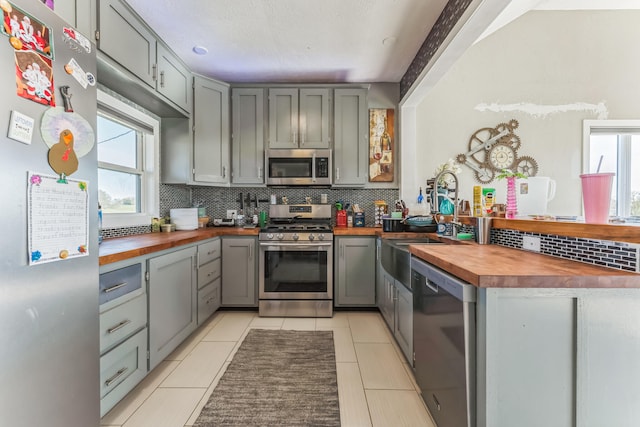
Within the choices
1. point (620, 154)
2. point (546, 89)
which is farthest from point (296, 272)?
point (620, 154)

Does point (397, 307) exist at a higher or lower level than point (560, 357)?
lower

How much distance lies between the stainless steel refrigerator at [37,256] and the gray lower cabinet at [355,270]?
2155 millimetres

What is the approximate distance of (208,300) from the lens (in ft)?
8.71

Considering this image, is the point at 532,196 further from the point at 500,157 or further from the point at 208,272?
the point at 208,272

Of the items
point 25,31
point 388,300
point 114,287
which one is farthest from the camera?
point 388,300

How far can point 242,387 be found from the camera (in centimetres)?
176

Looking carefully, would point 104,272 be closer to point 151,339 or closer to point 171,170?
point 151,339

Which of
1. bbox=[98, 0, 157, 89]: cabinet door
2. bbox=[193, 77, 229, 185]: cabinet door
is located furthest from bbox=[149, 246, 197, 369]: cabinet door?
bbox=[98, 0, 157, 89]: cabinet door

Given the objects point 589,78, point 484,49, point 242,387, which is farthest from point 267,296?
point 589,78

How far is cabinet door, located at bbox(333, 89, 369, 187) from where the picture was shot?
321 centimetres

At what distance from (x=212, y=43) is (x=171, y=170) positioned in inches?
51.0

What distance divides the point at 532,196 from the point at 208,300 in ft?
8.85

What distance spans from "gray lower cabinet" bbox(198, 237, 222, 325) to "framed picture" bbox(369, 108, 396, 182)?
1.93 m

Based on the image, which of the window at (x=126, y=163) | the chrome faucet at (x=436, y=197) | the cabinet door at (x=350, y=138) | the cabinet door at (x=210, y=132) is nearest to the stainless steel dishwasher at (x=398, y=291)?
the chrome faucet at (x=436, y=197)
